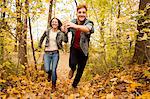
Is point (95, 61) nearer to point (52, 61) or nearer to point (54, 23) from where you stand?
point (52, 61)

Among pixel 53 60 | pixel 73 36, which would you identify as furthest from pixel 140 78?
pixel 53 60

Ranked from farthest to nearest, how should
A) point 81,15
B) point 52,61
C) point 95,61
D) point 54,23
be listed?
point 95,61 → point 52,61 → point 54,23 → point 81,15

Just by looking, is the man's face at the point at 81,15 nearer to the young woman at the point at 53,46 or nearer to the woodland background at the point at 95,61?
the woodland background at the point at 95,61

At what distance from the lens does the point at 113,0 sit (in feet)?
46.2

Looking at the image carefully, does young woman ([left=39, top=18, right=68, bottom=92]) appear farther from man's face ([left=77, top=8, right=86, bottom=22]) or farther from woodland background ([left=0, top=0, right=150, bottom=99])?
man's face ([left=77, top=8, right=86, bottom=22])

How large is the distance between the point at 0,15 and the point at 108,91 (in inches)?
207

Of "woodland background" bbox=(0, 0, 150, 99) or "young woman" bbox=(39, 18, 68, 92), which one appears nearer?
"woodland background" bbox=(0, 0, 150, 99)

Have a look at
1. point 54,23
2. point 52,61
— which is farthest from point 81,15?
point 52,61

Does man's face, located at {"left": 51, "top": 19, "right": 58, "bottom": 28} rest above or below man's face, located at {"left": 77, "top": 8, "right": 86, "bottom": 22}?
below

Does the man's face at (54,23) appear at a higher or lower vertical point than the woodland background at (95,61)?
higher

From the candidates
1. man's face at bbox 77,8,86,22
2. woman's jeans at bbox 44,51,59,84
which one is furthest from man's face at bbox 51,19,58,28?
man's face at bbox 77,8,86,22

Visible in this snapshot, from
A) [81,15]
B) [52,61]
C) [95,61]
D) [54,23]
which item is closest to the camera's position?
[81,15]

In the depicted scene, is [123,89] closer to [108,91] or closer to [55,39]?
[108,91]

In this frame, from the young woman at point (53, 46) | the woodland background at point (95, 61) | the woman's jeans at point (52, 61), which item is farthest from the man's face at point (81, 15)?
the woman's jeans at point (52, 61)
